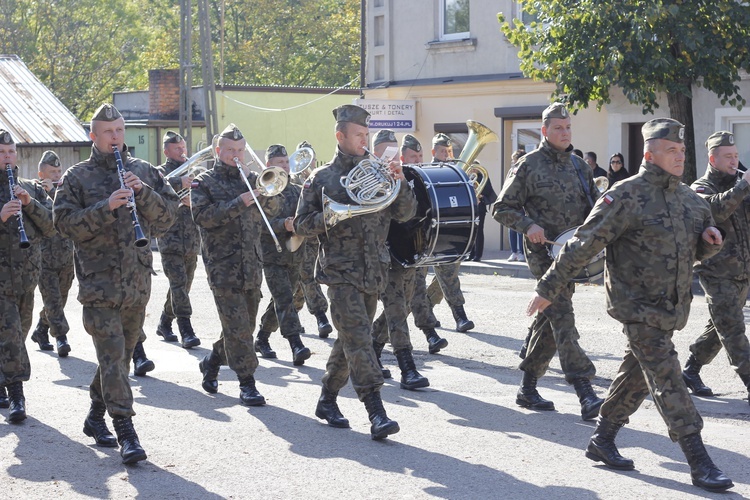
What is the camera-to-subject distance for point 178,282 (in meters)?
11.7

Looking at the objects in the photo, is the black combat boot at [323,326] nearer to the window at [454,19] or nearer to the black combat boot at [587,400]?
the black combat boot at [587,400]

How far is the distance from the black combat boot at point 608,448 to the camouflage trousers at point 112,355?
105 inches

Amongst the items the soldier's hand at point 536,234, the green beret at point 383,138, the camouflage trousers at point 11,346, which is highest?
the green beret at point 383,138

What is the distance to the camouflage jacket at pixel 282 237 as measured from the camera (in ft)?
35.5

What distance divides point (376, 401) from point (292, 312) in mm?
3133

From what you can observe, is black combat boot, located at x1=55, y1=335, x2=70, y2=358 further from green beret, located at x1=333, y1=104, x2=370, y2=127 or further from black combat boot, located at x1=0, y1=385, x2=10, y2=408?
green beret, located at x1=333, y1=104, x2=370, y2=127

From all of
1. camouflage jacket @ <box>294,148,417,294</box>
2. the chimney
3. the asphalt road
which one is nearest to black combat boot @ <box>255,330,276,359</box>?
the asphalt road

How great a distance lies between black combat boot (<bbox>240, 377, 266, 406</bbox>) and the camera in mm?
8656

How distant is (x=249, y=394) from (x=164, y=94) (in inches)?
1043

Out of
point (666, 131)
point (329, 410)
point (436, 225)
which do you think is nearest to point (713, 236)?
point (666, 131)

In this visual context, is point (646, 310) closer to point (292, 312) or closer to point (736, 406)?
point (736, 406)

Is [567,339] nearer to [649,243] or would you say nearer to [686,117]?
[649,243]

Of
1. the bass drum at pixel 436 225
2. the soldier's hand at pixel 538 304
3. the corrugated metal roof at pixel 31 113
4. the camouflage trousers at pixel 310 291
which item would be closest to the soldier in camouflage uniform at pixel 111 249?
the soldier's hand at pixel 538 304

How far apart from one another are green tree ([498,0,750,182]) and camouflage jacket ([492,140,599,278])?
7.97 m
